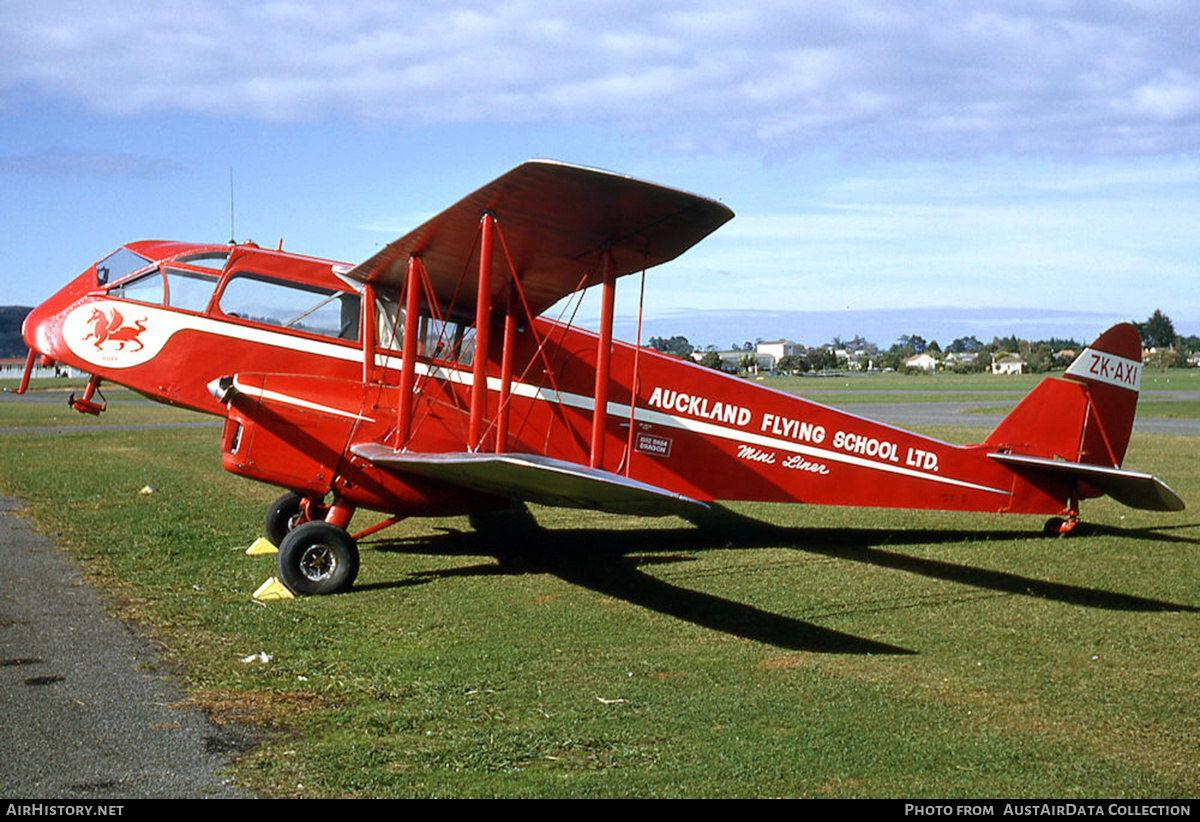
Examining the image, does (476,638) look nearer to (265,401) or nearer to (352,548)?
(352,548)

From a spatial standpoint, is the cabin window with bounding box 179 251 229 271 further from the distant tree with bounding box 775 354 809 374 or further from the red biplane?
the distant tree with bounding box 775 354 809 374

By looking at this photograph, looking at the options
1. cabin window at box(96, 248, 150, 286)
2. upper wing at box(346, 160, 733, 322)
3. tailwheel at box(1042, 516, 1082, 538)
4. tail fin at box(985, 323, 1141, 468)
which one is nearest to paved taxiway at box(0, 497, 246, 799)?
cabin window at box(96, 248, 150, 286)

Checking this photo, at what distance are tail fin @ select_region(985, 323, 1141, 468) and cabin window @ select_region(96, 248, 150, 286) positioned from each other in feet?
29.8

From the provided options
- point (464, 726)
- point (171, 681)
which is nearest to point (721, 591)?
point (464, 726)

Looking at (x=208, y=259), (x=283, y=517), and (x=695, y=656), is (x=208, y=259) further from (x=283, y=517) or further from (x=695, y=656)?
(x=695, y=656)

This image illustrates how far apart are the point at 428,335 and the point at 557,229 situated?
8.26ft

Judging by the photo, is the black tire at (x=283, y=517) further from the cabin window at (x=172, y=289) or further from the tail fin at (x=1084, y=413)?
the tail fin at (x=1084, y=413)

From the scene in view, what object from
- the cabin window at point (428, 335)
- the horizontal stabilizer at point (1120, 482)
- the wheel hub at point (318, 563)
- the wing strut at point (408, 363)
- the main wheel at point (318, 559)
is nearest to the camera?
the main wheel at point (318, 559)

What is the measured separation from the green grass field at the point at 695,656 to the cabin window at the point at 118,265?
2.71 meters

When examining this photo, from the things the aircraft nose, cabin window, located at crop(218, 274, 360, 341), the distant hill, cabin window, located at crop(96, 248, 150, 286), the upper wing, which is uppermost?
the upper wing

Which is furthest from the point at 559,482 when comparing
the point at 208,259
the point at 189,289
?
the point at 208,259

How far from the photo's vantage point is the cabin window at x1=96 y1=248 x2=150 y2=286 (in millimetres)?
9414

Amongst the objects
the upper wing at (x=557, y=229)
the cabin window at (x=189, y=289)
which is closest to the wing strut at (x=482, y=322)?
the upper wing at (x=557, y=229)

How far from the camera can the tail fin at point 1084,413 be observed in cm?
1087
